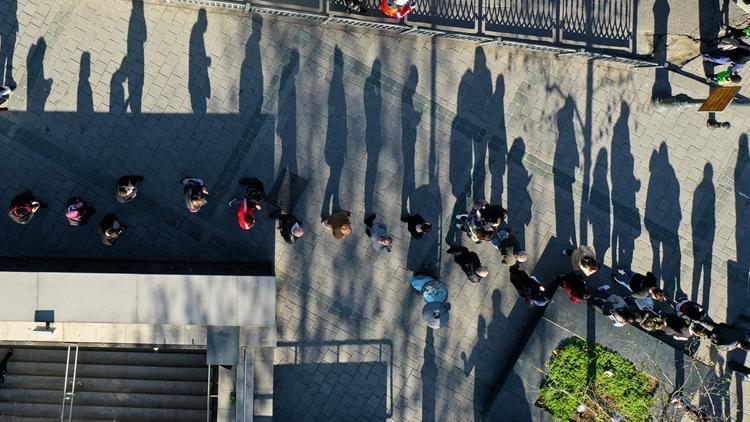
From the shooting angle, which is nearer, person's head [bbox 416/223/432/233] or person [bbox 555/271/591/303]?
person's head [bbox 416/223/432/233]

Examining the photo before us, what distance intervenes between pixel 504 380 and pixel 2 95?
676 inches

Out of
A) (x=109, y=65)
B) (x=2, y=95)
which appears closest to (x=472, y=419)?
(x=109, y=65)

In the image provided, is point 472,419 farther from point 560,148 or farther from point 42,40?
point 42,40

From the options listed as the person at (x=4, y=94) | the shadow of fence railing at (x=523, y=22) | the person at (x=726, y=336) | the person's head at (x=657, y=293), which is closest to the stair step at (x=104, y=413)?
the person at (x=4, y=94)

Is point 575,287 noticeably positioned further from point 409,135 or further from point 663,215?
point 409,135

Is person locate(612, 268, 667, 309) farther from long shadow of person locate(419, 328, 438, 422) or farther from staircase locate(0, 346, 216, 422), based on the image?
staircase locate(0, 346, 216, 422)

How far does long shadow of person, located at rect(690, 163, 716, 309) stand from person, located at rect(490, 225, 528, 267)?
19.0 feet

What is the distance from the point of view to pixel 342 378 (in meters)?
16.3

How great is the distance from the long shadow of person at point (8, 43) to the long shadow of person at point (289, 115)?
8048 mm

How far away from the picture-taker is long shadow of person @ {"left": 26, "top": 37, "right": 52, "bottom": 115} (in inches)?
621

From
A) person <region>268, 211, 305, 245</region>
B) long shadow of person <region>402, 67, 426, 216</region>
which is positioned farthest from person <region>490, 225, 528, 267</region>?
person <region>268, 211, 305, 245</region>

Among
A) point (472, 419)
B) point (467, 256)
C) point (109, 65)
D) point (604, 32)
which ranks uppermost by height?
point (604, 32)

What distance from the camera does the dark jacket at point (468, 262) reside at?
15.4m

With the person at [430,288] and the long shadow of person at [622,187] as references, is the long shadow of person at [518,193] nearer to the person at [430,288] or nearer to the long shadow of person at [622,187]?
the long shadow of person at [622,187]
